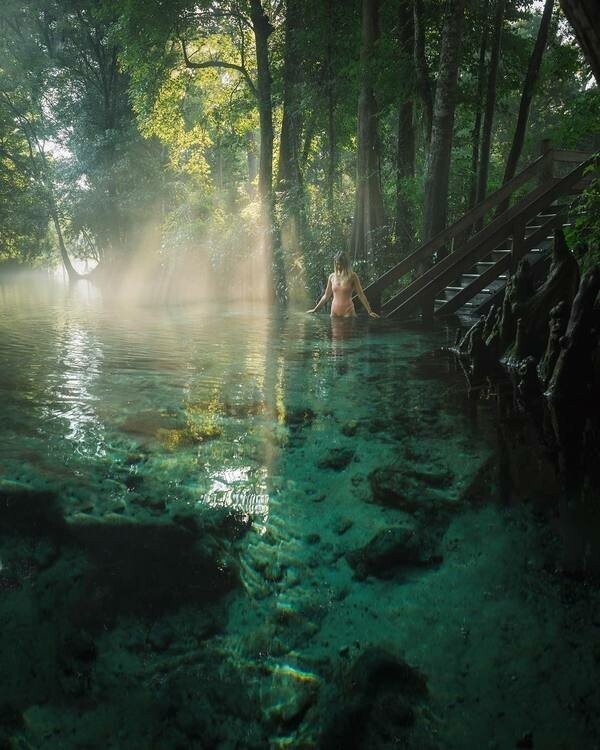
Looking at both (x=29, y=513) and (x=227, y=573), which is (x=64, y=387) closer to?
(x=29, y=513)

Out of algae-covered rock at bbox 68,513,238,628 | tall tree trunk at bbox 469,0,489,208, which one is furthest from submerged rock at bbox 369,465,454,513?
tall tree trunk at bbox 469,0,489,208

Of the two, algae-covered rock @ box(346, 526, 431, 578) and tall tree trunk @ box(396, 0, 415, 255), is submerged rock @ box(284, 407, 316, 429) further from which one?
tall tree trunk @ box(396, 0, 415, 255)

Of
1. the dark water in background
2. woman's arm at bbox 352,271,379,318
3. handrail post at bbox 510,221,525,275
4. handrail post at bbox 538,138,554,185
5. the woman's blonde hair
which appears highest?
handrail post at bbox 538,138,554,185

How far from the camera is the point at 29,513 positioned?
3557 millimetres

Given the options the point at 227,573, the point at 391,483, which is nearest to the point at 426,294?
the point at 391,483

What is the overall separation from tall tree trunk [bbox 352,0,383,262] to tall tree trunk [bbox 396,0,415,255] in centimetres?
70

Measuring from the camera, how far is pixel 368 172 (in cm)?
1666

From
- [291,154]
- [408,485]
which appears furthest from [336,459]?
[291,154]

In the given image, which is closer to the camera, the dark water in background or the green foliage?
the dark water in background

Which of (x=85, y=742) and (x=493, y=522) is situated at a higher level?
(x=493, y=522)

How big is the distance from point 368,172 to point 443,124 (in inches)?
139

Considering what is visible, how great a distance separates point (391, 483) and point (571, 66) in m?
16.0

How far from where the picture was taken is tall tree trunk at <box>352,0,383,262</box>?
16.4 metres

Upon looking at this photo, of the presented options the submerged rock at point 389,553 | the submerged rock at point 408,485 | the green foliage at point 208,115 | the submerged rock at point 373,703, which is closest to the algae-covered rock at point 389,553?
the submerged rock at point 389,553
